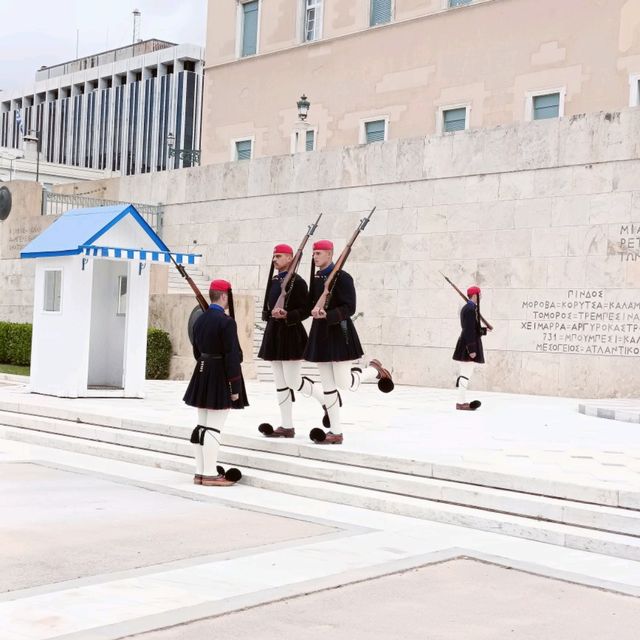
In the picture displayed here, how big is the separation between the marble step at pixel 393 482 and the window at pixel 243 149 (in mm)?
21826

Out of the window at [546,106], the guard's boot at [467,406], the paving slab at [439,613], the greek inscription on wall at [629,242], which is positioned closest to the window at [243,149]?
the window at [546,106]

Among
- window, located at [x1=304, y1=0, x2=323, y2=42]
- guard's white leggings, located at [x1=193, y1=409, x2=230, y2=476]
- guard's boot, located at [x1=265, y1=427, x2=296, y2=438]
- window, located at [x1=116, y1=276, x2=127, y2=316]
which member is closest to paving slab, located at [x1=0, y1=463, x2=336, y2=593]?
guard's white leggings, located at [x1=193, y1=409, x2=230, y2=476]

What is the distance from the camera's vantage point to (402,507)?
330 inches

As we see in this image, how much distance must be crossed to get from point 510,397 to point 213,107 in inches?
781

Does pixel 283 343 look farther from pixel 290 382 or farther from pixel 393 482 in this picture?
pixel 393 482

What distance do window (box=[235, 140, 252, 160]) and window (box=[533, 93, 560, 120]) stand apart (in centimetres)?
1072

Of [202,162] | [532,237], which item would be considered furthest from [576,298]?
[202,162]

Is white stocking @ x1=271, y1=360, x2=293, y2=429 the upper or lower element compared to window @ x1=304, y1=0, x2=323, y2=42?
lower

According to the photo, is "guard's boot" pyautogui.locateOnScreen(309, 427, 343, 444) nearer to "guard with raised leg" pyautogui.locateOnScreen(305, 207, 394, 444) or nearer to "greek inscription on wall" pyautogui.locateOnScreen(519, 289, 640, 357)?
"guard with raised leg" pyautogui.locateOnScreen(305, 207, 394, 444)

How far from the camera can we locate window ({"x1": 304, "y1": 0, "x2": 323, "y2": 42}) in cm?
3061

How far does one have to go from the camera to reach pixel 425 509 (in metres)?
8.23

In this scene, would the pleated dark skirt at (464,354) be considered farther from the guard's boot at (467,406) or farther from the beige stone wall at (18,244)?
the beige stone wall at (18,244)

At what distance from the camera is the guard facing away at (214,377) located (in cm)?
902

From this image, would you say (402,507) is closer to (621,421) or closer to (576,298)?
(621,421)
